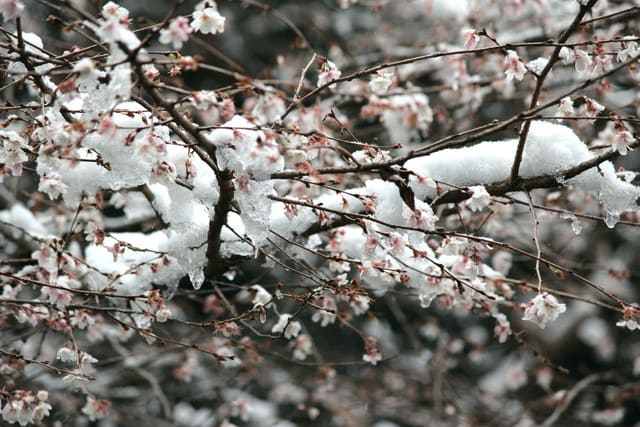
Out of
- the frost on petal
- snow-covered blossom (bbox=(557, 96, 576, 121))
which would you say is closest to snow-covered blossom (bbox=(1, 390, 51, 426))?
the frost on petal

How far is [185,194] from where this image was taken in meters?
2.25

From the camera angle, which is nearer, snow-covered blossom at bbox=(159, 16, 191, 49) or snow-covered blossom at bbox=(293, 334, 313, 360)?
snow-covered blossom at bbox=(159, 16, 191, 49)

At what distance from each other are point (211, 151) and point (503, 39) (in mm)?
3171

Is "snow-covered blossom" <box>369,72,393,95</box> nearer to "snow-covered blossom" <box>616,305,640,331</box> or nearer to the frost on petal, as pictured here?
the frost on petal

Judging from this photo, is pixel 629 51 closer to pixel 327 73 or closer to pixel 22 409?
pixel 327 73

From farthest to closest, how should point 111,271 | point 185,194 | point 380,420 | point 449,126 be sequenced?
point 380,420, point 449,126, point 111,271, point 185,194

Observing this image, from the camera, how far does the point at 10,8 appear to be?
5.00 feet

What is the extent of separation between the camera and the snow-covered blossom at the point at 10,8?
4.95ft

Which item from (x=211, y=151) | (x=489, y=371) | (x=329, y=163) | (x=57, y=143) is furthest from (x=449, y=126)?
(x=489, y=371)

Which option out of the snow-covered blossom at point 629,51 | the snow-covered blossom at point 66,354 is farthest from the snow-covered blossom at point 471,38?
the snow-covered blossom at point 66,354

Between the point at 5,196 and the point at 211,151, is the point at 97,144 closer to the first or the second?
the point at 211,151

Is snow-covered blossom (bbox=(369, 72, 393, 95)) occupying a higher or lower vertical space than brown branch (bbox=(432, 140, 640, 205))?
higher

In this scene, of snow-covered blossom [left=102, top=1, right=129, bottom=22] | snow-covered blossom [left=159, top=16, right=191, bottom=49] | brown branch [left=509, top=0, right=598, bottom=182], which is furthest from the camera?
brown branch [left=509, top=0, right=598, bottom=182]

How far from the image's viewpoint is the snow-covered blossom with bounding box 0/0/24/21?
1.51 metres
